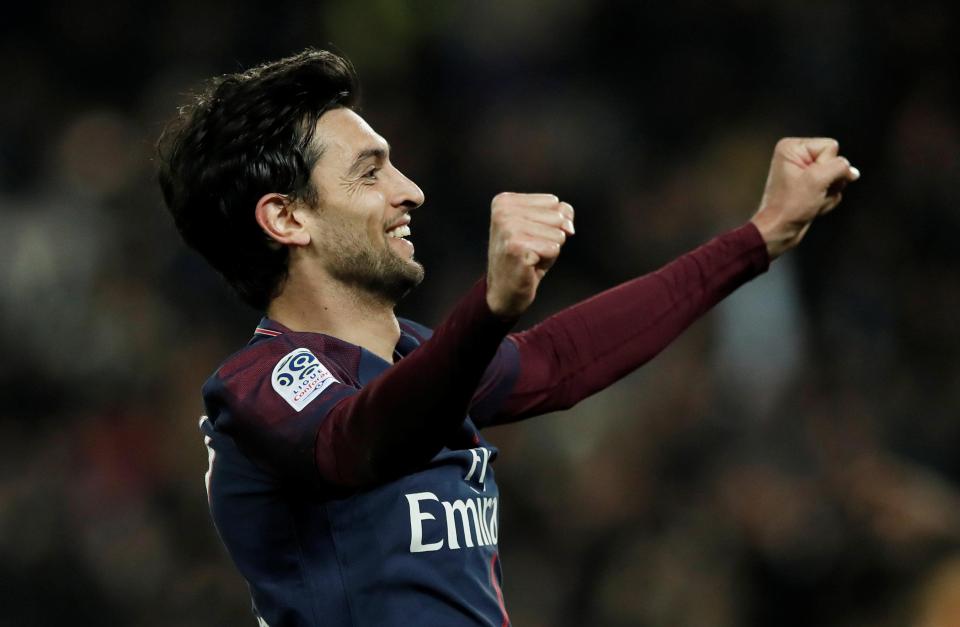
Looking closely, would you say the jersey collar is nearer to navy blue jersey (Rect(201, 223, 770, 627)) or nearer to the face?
navy blue jersey (Rect(201, 223, 770, 627))

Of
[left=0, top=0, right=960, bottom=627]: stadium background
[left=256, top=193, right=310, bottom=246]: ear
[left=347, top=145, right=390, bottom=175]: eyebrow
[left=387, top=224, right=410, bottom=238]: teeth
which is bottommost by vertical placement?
[left=0, top=0, right=960, bottom=627]: stadium background

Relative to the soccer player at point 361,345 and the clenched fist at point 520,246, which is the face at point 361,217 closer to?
the soccer player at point 361,345

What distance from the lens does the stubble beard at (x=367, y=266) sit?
8.01ft

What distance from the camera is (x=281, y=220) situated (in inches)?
97.0

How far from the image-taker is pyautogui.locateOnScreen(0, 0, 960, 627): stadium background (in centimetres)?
472

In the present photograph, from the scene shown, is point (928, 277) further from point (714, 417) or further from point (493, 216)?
point (493, 216)

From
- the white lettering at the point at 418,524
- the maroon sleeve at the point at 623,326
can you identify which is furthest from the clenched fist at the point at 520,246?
the maroon sleeve at the point at 623,326

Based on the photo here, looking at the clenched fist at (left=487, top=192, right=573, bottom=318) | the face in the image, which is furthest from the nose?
the clenched fist at (left=487, top=192, right=573, bottom=318)

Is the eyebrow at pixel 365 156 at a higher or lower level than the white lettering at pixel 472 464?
higher

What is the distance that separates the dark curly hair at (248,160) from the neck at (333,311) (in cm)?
5

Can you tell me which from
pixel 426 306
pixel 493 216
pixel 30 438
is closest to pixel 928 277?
pixel 426 306

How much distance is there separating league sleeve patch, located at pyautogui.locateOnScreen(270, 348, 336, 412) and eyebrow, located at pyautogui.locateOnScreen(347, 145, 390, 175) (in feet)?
1.53

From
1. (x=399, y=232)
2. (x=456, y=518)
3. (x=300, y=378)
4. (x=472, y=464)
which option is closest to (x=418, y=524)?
(x=456, y=518)

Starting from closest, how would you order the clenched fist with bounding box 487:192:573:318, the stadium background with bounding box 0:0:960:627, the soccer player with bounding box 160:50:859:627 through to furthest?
1. the clenched fist with bounding box 487:192:573:318
2. the soccer player with bounding box 160:50:859:627
3. the stadium background with bounding box 0:0:960:627
